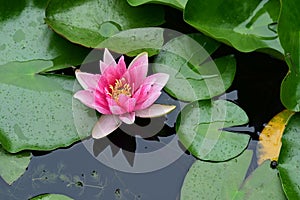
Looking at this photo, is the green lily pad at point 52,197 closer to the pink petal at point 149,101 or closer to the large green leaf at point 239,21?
the pink petal at point 149,101

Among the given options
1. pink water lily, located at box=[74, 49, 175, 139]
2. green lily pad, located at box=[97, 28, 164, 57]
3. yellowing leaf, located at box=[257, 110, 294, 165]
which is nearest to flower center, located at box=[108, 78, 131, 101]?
pink water lily, located at box=[74, 49, 175, 139]

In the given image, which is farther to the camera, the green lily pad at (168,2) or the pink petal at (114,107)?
the green lily pad at (168,2)

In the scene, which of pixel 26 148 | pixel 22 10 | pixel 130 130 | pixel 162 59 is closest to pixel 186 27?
pixel 162 59

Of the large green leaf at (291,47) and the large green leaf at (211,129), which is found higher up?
the large green leaf at (291,47)

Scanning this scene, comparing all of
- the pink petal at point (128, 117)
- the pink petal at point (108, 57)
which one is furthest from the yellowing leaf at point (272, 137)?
the pink petal at point (108, 57)

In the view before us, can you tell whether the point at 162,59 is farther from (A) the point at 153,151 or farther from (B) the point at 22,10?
(B) the point at 22,10

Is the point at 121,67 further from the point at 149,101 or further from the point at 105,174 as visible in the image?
the point at 105,174

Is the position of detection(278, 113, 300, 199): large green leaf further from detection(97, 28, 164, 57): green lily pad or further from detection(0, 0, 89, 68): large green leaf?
detection(0, 0, 89, 68): large green leaf
